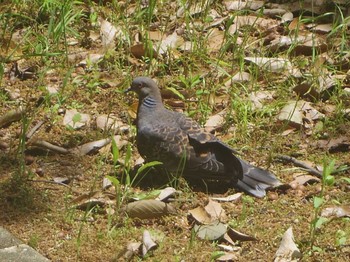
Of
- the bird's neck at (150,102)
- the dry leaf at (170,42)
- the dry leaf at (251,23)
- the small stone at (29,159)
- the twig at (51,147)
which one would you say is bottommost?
the small stone at (29,159)

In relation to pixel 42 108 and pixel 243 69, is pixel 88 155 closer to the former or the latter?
pixel 42 108

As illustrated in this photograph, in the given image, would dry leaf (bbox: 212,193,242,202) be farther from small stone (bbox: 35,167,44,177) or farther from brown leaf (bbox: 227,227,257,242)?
small stone (bbox: 35,167,44,177)

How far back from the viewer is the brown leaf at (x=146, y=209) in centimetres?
455

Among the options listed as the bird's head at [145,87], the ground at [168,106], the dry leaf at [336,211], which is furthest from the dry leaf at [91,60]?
the dry leaf at [336,211]

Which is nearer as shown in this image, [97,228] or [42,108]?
[97,228]

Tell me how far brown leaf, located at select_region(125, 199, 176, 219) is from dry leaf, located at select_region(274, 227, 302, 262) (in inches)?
26.4

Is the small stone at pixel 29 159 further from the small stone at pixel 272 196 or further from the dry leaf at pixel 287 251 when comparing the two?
the dry leaf at pixel 287 251

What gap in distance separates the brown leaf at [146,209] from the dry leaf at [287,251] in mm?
670

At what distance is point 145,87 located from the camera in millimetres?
5285

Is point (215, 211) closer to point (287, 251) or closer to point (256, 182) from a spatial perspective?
point (256, 182)

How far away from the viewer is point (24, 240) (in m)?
4.36

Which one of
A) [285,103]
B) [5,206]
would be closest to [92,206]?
[5,206]

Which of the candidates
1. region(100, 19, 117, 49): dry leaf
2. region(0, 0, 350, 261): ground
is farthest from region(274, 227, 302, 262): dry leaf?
region(100, 19, 117, 49): dry leaf

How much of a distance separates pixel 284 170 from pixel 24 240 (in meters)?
1.63
